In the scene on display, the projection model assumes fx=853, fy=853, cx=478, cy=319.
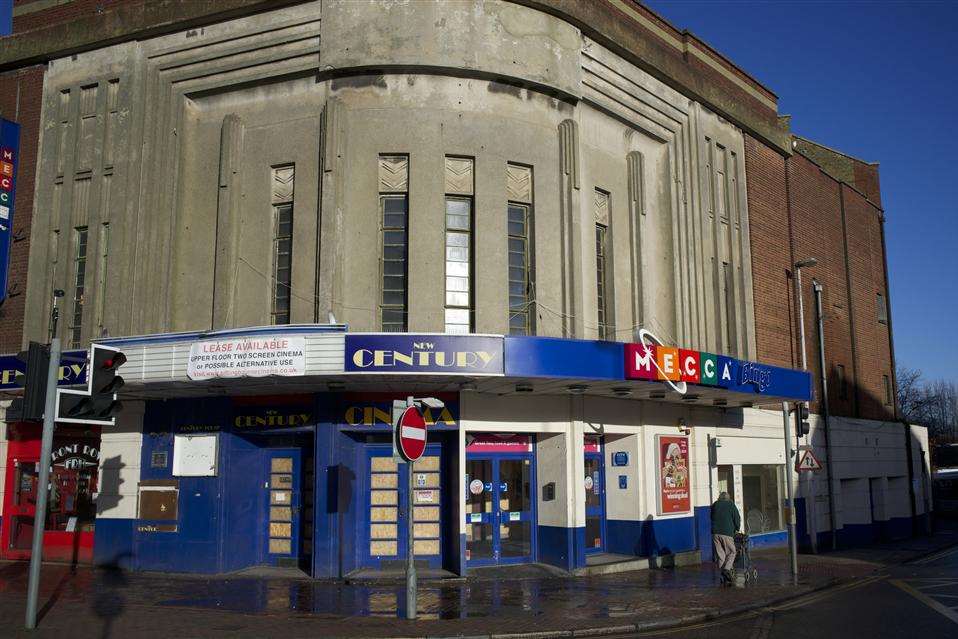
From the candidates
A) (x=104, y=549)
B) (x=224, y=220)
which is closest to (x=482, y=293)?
(x=224, y=220)

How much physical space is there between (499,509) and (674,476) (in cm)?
528

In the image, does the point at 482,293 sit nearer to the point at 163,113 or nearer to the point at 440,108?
the point at 440,108

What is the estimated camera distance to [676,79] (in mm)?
22109

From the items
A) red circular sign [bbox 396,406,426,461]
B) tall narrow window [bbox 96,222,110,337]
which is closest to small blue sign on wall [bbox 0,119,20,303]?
tall narrow window [bbox 96,222,110,337]

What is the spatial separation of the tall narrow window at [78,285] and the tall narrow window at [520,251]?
970 cm

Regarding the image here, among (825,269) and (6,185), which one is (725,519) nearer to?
(825,269)

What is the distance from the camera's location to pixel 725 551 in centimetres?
1641

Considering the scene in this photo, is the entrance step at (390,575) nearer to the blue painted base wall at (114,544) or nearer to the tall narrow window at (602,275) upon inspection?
the blue painted base wall at (114,544)

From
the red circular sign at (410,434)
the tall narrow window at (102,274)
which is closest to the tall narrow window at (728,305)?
the red circular sign at (410,434)

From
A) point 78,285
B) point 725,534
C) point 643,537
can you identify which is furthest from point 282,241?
point 725,534

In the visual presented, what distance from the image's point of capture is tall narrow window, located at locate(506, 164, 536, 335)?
58.6 feet

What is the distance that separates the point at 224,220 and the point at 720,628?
12.5 metres

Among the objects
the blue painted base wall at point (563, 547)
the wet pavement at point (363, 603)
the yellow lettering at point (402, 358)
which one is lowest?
the wet pavement at point (363, 603)

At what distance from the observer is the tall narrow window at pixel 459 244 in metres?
17.4
